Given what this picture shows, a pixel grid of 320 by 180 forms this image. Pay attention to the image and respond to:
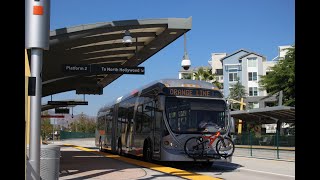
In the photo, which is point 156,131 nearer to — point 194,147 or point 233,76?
point 194,147

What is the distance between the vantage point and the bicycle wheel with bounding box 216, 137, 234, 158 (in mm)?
17047

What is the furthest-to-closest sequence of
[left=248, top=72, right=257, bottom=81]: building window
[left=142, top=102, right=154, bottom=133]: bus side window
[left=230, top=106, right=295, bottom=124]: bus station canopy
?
[left=248, top=72, right=257, bottom=81]: building window → [left=230, top=106, right=295, bottom=124]: bus station canopy → [left=142, top=102, right=154, bottom=133]: bus side window

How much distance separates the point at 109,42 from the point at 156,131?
397 cm

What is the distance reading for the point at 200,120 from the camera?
1730 cm

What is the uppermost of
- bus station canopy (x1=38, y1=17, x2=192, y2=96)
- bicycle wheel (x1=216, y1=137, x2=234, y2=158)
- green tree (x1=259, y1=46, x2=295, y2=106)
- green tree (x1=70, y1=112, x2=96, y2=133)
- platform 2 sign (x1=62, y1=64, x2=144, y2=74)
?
green tree (x1=259, y1=46, x2=295, y2=106)

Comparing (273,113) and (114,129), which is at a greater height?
(273,113)

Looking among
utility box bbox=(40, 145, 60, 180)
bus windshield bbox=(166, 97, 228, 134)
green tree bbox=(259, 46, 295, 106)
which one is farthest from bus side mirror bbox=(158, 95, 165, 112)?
green tree bbox=(259, 46, 295, 106)

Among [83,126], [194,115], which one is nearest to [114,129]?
[194,115]

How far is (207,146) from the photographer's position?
16969 millimetres

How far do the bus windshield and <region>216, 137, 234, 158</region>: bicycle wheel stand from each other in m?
0.50

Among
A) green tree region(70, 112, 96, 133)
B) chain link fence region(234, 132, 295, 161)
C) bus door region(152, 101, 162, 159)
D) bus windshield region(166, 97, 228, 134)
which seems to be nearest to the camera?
bus windshield region(166, 97, 228, 134)

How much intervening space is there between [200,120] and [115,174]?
4.38 m

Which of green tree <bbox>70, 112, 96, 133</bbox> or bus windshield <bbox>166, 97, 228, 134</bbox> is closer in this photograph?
bus windshield <bbox>166, 97, 228, 134</bbox>

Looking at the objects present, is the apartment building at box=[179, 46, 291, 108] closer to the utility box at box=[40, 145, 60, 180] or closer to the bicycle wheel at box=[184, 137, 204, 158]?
the bicycle wheel at box=[184, 137, 204, 158]
